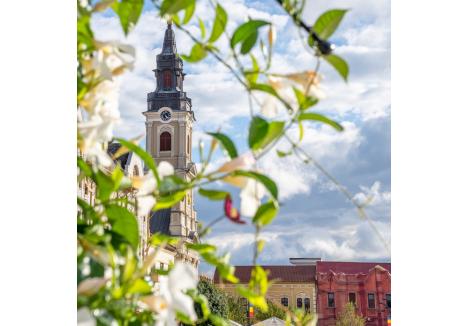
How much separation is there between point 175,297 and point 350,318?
27.8ft

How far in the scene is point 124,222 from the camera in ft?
0.99

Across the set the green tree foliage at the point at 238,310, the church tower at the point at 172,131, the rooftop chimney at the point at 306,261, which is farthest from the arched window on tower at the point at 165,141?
the rooftop chimney at the point at 306,261

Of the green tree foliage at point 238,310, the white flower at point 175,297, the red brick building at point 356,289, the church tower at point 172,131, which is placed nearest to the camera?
the white flower at point 175,297

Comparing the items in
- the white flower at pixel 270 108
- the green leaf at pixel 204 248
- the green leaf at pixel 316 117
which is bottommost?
the green leaf at pixel 204 248

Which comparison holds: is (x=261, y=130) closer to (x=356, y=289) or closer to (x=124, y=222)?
(x=124, y=222)

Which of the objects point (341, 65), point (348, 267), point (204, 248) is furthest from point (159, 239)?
point (348, 267)

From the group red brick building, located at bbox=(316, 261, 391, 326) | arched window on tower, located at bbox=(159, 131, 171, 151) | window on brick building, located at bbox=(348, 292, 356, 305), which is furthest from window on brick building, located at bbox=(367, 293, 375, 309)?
arched window on tower, located at bbox=(159, 131, 171, 151)

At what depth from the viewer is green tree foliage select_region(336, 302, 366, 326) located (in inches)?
299

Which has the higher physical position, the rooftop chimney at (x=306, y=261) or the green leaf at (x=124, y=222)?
the green leaf at (x=124, y=222)

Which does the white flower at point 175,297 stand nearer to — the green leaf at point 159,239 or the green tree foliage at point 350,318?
the green leaf at point 159,239

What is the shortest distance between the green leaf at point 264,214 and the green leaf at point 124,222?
0.06 m

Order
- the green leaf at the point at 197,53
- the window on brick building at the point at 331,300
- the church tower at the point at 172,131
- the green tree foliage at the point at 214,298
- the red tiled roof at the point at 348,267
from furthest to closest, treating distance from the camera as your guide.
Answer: the window on brick building at the point at 331,300, the red tiled roof at the point at 348,267, the church tower at the point at 172,131, the green tree foliage at the point at 214,298, the green leaf at the point at 197,53

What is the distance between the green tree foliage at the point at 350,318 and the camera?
7.58 metres
